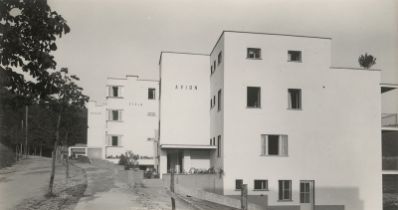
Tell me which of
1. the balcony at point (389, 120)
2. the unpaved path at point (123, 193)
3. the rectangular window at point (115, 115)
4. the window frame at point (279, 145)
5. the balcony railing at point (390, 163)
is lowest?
the unpaved path at point (123, 193)

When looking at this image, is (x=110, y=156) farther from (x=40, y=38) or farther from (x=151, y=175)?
(x=40, y=38)

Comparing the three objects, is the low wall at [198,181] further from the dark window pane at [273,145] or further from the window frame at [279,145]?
the dark window pane at [273,145]

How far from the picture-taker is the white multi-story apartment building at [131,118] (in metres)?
48.2

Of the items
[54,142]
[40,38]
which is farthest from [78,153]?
[40,38]

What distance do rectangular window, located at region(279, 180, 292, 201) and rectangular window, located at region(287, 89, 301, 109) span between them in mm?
4799

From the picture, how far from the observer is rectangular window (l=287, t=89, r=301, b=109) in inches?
1164

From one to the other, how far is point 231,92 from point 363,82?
29.3 feet

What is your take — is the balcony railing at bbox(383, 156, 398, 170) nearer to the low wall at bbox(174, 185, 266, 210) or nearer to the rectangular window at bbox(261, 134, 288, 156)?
the rectangular window at bbox(261, 134, 288, 156)

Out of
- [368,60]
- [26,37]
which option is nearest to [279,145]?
[368,60]

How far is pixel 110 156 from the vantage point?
48.6m

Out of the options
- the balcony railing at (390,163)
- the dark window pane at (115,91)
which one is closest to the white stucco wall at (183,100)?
the balcony railing at (390,163)

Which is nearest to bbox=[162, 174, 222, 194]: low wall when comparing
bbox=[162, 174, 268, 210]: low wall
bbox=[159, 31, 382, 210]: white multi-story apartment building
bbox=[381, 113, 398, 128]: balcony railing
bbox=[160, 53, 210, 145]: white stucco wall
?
bbox=[162, 174, 268, 210]: low wall

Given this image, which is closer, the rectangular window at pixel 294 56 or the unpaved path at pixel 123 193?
the unpaved path at pixel 123 193

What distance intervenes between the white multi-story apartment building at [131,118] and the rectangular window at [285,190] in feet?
71.4
